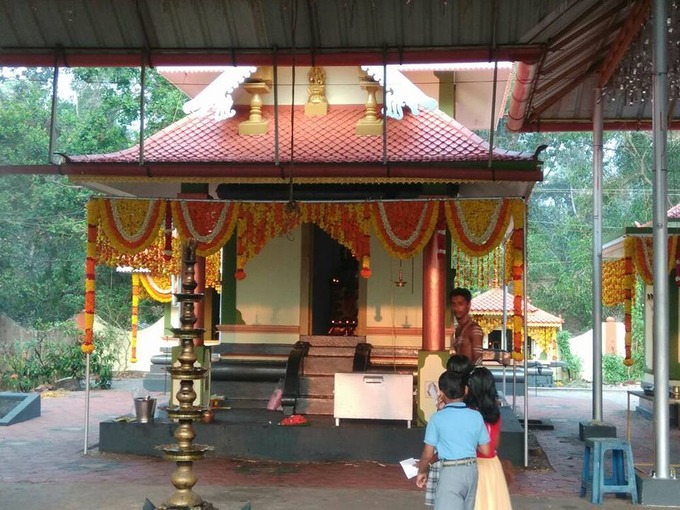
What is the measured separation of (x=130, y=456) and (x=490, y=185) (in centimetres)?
596

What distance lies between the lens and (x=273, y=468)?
35.3ft

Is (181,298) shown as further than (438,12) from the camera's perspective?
No

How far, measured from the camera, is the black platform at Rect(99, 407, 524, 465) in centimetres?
1105

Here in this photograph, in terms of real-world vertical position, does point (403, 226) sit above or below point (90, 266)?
above

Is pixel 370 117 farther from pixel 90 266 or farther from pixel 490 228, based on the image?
pixel 90 266

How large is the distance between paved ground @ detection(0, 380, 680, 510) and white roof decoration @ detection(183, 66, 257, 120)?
193 inches

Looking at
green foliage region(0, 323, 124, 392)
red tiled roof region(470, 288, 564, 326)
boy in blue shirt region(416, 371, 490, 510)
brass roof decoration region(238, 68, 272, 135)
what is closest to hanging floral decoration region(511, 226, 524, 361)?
brass roof decoration region(238, 68, 272, 135)

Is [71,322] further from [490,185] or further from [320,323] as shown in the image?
[490,185]

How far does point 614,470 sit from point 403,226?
12.4 ft

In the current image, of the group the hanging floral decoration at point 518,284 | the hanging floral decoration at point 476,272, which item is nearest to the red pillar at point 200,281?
the hanging floral decoration at point 476,272

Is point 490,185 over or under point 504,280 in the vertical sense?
over

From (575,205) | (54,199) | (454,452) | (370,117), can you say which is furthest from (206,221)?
(575,205)

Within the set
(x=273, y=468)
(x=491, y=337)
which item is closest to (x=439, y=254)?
(x=273, y=468)

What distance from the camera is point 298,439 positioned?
1122 cm
